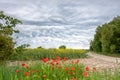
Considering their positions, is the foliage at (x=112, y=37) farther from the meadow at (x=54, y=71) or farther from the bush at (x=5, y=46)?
the meadow at (x=54, y=71)

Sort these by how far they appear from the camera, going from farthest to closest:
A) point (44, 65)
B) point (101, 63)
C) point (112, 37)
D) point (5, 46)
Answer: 1. point (112, 37)
2. point (101, 63)
3. point (5, 46)
4. point (44, 65)

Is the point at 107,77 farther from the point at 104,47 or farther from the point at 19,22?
the point at 104,47

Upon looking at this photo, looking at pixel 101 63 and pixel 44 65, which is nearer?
pixel 44 65

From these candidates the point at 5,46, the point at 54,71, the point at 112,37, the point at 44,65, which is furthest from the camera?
the point at 112,37

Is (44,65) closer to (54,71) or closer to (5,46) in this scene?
(54,71)

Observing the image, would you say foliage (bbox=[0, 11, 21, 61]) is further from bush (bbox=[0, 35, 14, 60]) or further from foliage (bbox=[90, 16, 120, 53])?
foliage (bbox=[90, 16, 120, 53])

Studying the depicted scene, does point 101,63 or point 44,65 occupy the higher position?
point 44,65

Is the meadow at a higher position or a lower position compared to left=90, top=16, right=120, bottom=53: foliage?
lower

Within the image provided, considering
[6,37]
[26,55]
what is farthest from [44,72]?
[26,55]

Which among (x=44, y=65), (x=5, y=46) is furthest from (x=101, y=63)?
(x=44, y=65)

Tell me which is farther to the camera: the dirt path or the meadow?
the dirt path

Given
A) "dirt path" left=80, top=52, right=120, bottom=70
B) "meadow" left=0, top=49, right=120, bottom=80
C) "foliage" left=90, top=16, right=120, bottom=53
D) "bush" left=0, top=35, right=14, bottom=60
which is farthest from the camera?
"foliage" left=90, top=16, right=120, bottom=53

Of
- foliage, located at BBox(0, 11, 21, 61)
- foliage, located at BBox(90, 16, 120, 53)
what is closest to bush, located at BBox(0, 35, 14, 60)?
foliage, located at BBox(0, 11, 21, 61)

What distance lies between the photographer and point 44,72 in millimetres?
8023
